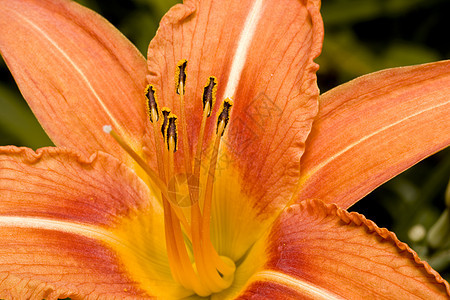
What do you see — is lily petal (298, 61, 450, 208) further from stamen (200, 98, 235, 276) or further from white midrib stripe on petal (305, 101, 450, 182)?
stamen (200, 98, 235, 276)

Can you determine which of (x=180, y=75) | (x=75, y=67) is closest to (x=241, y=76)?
(x=180, y=75)

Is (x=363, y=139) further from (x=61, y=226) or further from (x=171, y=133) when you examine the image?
(x=61, y=226)

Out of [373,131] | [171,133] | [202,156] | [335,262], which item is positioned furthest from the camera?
[202,156]

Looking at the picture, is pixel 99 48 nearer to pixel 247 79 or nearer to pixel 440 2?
pixel 247 79

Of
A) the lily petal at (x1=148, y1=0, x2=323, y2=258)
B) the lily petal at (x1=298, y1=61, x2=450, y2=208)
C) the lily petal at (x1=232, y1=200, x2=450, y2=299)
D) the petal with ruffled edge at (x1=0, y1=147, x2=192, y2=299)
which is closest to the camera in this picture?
the lily petal at (x1=232, y1=200, x2=450, y2=299)

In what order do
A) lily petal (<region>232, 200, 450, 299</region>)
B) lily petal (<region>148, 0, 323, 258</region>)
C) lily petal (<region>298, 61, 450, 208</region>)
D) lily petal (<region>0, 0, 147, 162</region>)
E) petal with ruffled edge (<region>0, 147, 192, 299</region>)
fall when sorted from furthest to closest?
lily petal (<region>0, 0, 147, 162</region>)
lily petal (<region>148, 0, 323, 258</region>)
lily petal (<region>298, 61, 450, 208</region>)
petal with ruffled edge (<region>0, 147, 192, 299</region>)
lily petal (<region>232, 200, 450, 299</region>)

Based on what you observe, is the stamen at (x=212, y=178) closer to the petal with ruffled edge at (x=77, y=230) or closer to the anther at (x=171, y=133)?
the anther at (x=171, y=133)

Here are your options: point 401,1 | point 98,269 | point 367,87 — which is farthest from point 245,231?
point 401,1

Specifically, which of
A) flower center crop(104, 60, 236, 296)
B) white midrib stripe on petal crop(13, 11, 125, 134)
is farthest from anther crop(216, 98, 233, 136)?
Answer: white midrib stripe on petal crop(13, 11, 125, 134)
